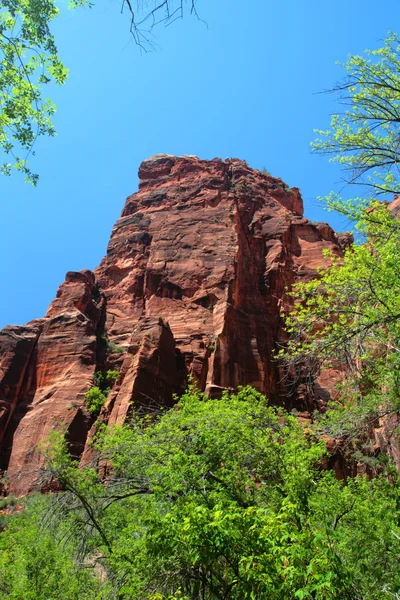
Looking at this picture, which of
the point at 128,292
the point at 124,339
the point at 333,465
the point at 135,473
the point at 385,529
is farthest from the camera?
the point at 128,292

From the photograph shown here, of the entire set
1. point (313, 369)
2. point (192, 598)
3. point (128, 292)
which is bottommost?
point (192, 598)

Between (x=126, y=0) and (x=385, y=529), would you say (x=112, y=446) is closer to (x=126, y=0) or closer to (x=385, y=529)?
(x=385, y=529)

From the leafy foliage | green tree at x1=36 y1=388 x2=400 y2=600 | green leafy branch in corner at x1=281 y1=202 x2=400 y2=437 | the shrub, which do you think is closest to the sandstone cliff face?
the shrub

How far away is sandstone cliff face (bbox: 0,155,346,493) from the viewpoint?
3531 cm

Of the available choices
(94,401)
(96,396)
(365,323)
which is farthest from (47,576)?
(96,396)

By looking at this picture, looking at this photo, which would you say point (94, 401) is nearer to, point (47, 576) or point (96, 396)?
point (96, 396)

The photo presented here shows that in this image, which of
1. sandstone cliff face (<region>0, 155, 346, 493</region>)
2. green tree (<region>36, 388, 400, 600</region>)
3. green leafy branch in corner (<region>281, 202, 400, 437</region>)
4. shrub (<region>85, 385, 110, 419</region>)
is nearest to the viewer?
green tree (<region>36, 388, 400, 600</region>)

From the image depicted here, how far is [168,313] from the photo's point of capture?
4441 cm

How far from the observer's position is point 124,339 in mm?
45375

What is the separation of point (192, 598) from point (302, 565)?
2.99 metres

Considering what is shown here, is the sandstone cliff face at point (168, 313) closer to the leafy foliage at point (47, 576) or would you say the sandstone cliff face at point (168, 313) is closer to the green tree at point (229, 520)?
the leafy foliage at point (47, 576)

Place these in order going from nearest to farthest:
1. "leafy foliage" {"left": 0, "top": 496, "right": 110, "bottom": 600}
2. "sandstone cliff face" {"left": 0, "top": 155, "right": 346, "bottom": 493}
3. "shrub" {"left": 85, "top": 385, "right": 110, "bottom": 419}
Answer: "leafy foliage" {"left": 0, "top": 496, "right": 110, "bottom": 600}
"sandstone cliff face" {"left": 0, "top": 155, "right": 346, "bottom": 493}
"shrub" {"left": 85, "top": 385, "right": 110, "bottom": 419}

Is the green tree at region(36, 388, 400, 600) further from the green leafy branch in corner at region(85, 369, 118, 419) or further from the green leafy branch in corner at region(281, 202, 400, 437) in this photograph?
the green leafy branch in corner at region(85, 369, 118, 419)

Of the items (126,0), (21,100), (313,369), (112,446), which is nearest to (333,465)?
(112,446)
